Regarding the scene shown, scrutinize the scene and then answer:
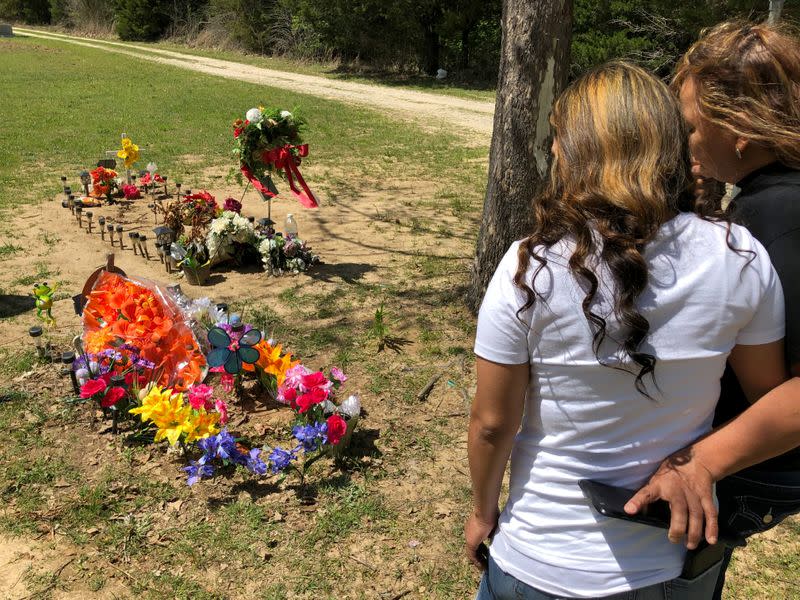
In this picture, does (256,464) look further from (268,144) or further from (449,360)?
(268,144)

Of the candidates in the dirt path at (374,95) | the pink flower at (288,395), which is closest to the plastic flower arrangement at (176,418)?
the pink flower at (288,395)

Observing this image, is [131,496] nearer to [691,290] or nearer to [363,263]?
[691,290]

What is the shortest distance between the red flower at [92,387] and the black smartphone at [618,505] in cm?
268

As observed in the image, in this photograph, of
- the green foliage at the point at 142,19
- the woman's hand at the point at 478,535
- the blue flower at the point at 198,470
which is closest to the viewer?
the woman's hand at the point at 478,535

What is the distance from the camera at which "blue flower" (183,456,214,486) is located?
2912 millimetres

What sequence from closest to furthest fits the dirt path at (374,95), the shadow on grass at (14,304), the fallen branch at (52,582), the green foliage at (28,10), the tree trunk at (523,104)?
the fallen branch at (52,582), the tree trunk at (523,104), the shadow on grass at (14,304), the dirt path at (374,95), the green foliage at (28,10)

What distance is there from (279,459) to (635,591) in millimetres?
2026

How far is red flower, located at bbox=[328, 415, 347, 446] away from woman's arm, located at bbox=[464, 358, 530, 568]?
1.65m

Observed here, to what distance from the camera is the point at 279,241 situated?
17.7 feet

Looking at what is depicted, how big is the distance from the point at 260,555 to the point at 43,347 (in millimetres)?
2277

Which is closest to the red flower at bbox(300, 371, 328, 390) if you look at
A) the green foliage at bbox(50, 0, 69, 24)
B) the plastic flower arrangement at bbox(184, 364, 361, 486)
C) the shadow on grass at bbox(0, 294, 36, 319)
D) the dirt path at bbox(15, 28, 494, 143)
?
the plastic flower arrangement at bbox(184, 364, 361, 486)

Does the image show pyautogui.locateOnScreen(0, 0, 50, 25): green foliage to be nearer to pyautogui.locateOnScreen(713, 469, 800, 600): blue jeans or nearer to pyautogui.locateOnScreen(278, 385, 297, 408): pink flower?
pyautogui.locateOnScreen(278, 385, 297, 408): pink flower

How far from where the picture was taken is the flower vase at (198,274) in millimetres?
5176

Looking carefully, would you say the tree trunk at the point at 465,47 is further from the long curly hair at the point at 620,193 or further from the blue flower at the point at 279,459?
the long curly hair at the point at 620,193
